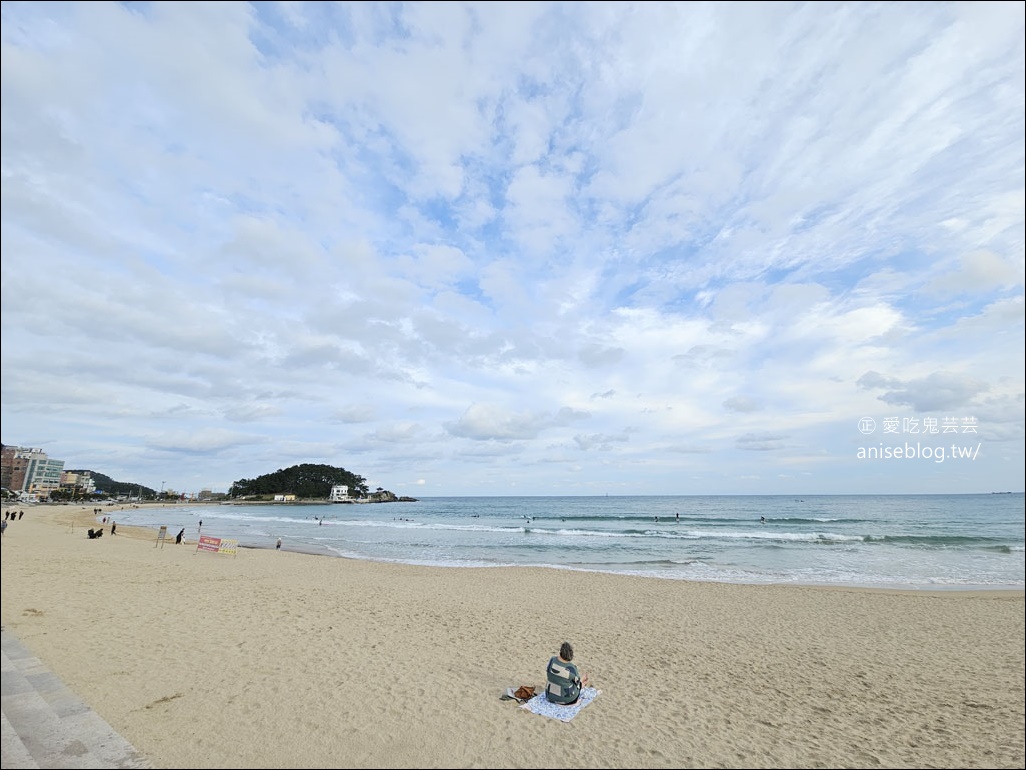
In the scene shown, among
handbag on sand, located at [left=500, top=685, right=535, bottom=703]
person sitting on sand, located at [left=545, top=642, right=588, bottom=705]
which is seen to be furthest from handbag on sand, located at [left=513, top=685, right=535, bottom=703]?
person sitting on sand, located at [left=545, top=642, right=588, bottom=705]

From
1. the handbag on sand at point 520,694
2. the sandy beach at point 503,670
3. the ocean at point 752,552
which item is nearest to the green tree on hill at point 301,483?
the ocean at point 752,552

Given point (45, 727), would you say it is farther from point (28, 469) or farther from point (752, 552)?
point (752, 552)

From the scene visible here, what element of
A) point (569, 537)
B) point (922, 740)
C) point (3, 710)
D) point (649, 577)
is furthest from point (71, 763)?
point (569, 537)

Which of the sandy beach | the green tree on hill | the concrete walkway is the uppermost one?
the green tree on hill

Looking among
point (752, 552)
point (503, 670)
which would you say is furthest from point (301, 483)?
point (503, 670)

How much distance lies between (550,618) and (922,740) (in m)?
8.53

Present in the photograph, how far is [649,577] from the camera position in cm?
2350

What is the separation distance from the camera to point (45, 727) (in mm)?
2584

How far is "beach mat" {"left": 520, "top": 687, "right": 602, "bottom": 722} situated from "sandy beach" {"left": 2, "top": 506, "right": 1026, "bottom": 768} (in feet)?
0.48

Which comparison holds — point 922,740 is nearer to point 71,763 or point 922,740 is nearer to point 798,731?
point 798,731

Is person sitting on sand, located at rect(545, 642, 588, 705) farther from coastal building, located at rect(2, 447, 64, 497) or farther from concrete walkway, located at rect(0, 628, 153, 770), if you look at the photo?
coastal building, located at rect(2, 447, 64, 497)

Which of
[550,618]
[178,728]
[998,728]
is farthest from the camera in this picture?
[550,618]

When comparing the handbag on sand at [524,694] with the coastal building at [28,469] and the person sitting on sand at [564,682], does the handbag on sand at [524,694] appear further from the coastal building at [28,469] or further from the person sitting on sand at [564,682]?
the coastal building at [28,469]

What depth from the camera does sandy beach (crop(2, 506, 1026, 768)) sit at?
4516 mm
